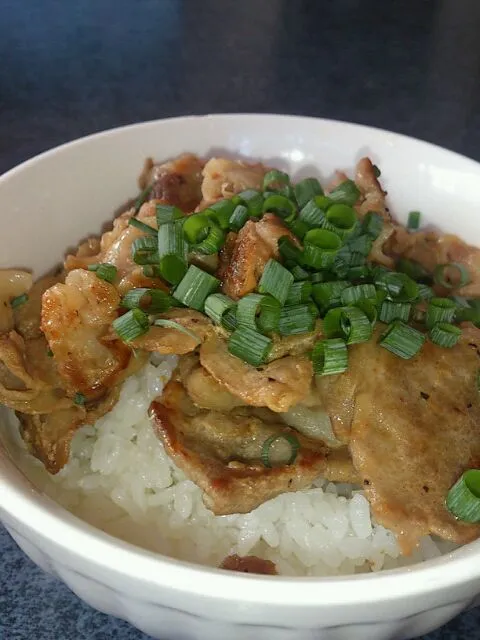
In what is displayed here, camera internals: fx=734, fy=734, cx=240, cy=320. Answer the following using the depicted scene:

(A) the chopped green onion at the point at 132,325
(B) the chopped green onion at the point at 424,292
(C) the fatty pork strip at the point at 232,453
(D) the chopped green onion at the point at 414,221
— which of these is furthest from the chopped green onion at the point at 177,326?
(D) the chopped green onion at the point at 414,221

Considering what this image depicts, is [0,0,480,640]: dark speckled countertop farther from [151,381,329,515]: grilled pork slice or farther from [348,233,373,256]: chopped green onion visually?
[151,381,329,515]: grilled pork slice

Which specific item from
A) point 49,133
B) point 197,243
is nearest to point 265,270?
point 197,243

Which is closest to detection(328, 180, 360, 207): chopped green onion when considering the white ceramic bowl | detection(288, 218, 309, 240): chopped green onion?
detection(288, 218, 309, 240): chopped green onion

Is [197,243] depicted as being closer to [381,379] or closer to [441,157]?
[381,379]

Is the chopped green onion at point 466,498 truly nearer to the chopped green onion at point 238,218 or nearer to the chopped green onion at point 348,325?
the chopped green onion at point 348,325

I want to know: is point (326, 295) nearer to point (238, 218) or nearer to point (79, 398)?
point (238, 218)
